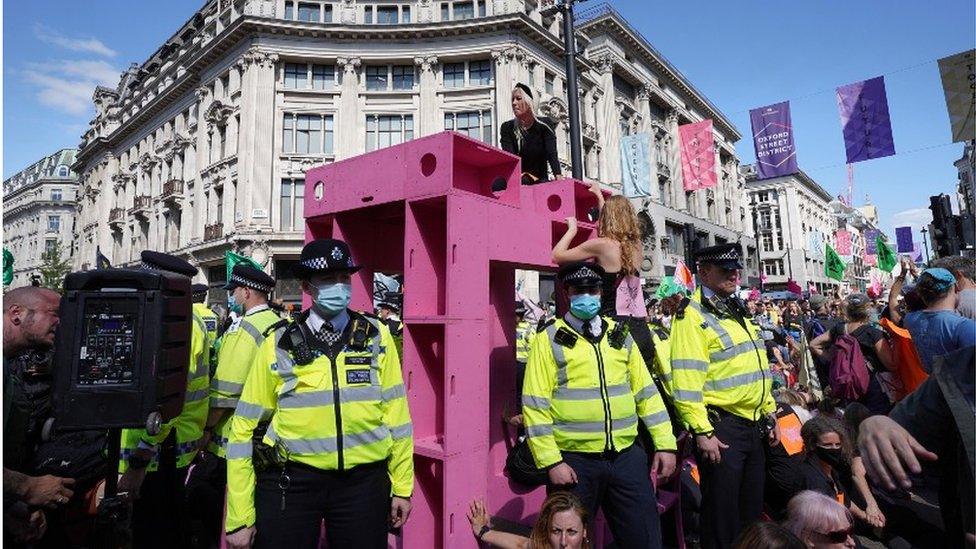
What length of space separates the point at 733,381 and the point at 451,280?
202cm

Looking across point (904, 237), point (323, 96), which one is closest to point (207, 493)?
point (323, 96)

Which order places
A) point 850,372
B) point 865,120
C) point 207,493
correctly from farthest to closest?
point 865,120
point 850,372
point 207,493

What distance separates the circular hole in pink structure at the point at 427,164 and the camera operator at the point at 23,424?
2.35 metres

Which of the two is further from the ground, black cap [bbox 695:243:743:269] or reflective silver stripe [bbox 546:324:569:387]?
black cap [bbox 695:243:743:269]

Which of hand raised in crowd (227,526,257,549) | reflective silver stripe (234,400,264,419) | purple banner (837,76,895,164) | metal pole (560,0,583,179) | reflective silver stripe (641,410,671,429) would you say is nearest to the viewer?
hand raised in crowd (227,526,257,549)

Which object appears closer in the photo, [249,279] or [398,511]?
[398,511]

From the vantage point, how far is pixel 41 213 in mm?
73250

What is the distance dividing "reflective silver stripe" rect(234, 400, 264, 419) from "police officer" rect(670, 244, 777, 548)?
8.28 ft

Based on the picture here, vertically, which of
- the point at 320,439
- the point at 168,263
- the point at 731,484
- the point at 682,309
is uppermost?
the point at 168,263

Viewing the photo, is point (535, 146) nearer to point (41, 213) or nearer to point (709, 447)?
point (709, 447)

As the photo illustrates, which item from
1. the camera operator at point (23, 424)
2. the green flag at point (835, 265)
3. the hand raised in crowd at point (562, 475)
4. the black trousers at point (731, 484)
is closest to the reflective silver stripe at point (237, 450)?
the camera operator at point (23, 424)

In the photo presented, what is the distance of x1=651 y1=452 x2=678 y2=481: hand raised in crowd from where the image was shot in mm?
3049

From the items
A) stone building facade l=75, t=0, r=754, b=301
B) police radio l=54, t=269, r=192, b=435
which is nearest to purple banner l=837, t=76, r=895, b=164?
police radio l=54, t=269, r=192, b=435

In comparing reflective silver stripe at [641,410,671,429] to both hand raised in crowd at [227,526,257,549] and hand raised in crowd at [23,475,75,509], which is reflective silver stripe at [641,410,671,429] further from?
hand raised in crowd at [23,475,75,509]
